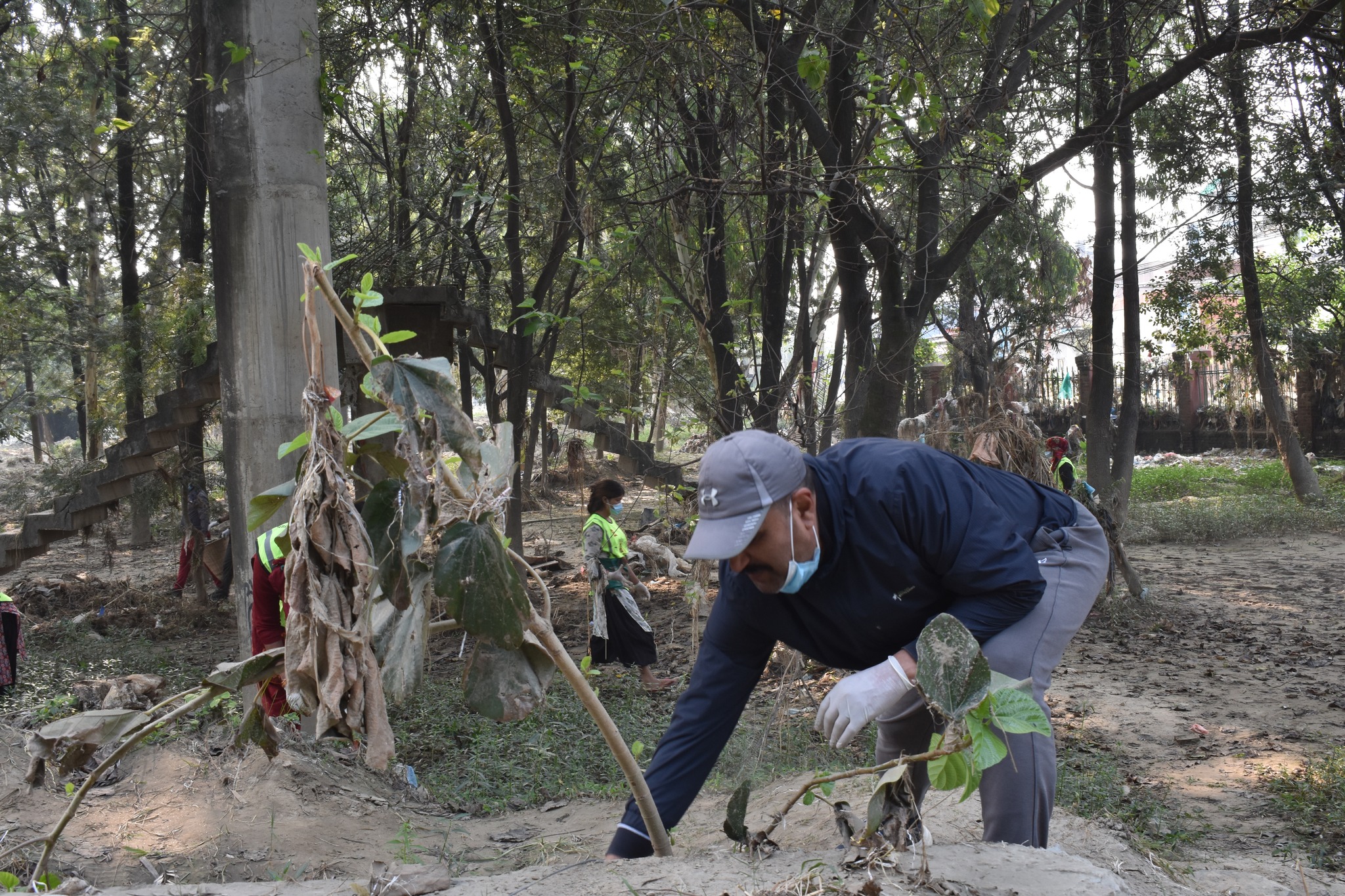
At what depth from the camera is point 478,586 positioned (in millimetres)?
1683

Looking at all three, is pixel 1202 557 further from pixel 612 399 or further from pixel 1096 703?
pixel 612 399

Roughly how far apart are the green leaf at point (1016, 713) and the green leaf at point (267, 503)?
1324mm

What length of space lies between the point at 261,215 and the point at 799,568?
3648mm

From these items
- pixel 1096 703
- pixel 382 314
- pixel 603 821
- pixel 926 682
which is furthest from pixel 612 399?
pixel 926 682

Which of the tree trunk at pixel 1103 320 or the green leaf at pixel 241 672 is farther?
the tree trunk at pixel 1103 320

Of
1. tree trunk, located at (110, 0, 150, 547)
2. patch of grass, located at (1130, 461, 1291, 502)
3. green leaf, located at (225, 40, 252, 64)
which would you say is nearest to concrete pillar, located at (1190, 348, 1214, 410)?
patch of grass, located at (1130, 461, 1291, 502)

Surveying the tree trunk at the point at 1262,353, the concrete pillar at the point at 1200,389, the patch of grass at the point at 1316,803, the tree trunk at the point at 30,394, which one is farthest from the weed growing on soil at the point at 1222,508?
the tree trunk at the point at 30,394

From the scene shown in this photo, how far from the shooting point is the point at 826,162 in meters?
5.63

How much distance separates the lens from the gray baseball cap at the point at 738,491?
2.05m

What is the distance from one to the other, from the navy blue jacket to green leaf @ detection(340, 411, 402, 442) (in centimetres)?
98

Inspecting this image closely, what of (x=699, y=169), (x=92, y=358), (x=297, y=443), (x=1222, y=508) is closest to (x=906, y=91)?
(x=699, y=169)

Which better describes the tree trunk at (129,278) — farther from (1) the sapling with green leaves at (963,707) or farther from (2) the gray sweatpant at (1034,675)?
(1) the sapling with green leaves at (963,707)

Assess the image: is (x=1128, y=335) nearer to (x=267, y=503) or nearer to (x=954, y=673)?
(x=954, y=673)

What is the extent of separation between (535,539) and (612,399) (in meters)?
2.60
